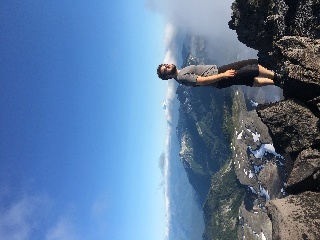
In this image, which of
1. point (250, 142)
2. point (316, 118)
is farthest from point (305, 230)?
point (250, 142)

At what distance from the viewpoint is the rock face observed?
29.6 feet

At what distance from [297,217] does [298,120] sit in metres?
3.55

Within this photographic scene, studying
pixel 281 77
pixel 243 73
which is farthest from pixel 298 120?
pixel 243 73

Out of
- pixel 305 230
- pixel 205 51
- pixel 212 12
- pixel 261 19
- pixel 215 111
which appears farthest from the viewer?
pixel 212 12

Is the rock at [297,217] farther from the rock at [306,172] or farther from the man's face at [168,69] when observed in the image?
the man's face at [168,69]

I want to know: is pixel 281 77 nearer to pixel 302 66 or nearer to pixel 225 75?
pixel 302 66

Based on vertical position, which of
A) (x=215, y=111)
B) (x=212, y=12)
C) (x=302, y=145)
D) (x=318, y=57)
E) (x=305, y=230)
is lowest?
(x=305, y=230)

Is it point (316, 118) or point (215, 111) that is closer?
point (316, 118)

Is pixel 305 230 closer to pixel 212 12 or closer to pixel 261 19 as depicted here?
pixel 261 19

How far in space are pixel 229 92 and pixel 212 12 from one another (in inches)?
3111

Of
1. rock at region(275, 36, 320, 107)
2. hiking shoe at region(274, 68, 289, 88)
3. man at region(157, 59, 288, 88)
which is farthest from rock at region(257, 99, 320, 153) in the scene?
man at region(157, 59, 288, 88)

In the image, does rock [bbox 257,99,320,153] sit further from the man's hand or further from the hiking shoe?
the man's hand

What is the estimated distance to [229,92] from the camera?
82.6 meters

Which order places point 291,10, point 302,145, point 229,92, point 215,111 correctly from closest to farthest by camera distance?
point 302,145
point 291,10
point 229,92
point 215,111
